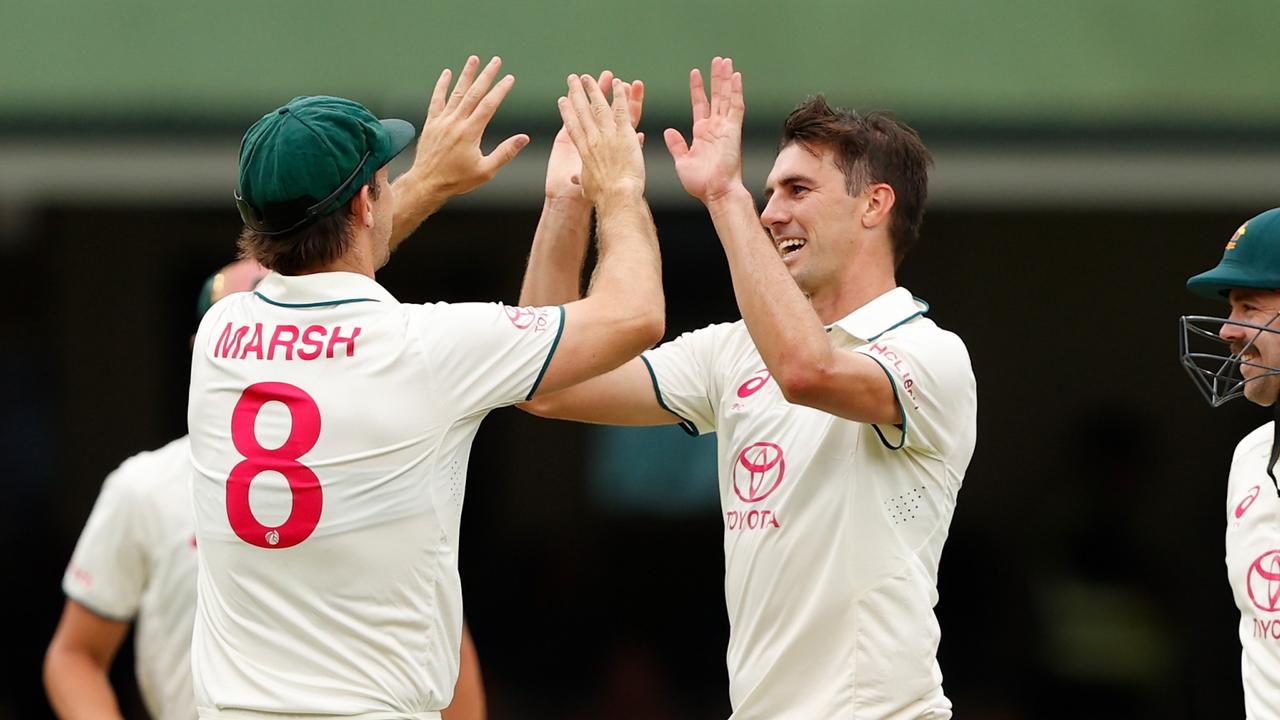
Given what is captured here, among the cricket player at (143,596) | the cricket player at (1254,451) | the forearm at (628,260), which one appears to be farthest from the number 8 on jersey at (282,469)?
the cricket player at (1254,451)

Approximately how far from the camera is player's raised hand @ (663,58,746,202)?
367 cm

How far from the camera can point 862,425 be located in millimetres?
3760

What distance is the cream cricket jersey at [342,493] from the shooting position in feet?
10.5

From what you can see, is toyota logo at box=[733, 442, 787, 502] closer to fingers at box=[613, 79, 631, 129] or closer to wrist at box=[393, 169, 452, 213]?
fingers at box=[613, 79, 631, 129]

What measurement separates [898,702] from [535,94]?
4686 mm

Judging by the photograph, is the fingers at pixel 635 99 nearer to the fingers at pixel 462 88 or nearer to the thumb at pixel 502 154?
the thumb at pixel 502 154

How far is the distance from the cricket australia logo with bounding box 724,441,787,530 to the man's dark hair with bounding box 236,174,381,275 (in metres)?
1.07

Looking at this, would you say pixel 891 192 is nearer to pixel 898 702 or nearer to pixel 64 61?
pixel 898 702

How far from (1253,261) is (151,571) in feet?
10.2

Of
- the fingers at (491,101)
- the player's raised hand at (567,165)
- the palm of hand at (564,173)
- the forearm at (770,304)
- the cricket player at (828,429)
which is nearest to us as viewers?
the forearm at (770,304)

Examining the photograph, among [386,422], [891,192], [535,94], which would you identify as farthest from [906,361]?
[535,94]

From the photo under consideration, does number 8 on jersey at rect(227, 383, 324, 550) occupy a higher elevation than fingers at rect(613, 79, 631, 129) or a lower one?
lower

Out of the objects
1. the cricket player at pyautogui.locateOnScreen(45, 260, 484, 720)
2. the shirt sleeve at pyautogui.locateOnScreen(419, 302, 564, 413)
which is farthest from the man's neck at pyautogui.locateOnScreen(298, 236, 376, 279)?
the cricket player at pyautogui.locateOnScreen(45, 260, 484, 720)

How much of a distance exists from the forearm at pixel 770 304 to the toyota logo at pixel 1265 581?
1.19m
